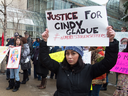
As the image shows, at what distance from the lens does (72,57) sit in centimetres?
184

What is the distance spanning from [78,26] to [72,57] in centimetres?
49

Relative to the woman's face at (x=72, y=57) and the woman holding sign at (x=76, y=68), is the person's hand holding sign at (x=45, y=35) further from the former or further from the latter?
the woman's face at (x=72, y=57)

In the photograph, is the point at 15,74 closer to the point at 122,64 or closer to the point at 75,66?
the point at 75,66

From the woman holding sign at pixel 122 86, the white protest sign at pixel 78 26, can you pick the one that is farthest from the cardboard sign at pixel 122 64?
the white protest sign at pixel 78 26

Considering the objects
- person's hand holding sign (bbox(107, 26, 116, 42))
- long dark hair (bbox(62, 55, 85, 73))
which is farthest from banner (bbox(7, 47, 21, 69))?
person's hand holding sign (bbox(107, 26, 116, 42))

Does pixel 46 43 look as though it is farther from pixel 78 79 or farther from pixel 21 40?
pixel 21 40

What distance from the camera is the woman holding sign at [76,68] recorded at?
169 centimetres

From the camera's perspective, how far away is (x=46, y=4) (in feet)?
74.5

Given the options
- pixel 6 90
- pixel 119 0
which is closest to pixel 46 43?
pixel 6 90

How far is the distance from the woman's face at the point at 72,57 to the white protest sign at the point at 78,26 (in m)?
0.14

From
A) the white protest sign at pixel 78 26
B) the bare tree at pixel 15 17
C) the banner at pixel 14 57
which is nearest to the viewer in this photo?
the white protest sign at pixel 78 26

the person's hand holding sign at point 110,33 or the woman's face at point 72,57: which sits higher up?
the person's hand holding sign at point 110,33

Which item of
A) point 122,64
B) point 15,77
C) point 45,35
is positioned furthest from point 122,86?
point 15,77

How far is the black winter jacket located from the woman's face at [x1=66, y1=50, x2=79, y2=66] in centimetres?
14
